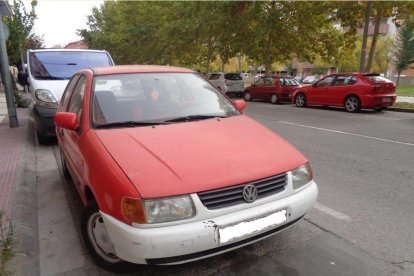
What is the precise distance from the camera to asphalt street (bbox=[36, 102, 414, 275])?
303cm

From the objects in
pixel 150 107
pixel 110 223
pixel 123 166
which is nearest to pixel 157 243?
pixel 110 223

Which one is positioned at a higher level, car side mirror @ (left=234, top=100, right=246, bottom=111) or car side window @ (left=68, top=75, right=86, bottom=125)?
car side window @ (left=68, top=75, right=86, bottom=125)

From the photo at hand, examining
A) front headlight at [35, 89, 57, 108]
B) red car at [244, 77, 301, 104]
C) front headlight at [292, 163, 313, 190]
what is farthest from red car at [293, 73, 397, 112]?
front headlight at [292, 163, 313, 190]

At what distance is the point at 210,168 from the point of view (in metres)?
2.66

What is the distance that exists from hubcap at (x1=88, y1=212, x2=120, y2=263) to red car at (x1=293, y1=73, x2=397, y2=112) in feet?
41.7

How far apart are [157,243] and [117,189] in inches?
18.4

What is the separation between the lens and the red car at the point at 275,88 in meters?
18.7

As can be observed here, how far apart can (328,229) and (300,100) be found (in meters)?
13.6

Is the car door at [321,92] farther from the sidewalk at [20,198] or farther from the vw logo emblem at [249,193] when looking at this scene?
the vw logo emblem at [249,193]

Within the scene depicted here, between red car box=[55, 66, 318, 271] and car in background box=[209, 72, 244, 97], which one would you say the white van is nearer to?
red car box=[55, 66, 318, 271]

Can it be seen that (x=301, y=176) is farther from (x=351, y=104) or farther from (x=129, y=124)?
(x=351, y=104)

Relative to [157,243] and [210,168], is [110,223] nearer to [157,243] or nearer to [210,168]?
[157,243]

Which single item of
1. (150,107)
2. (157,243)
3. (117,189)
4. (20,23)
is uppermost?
(20,23)

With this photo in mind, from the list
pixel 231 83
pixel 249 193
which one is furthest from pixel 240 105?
pixel 231 83
